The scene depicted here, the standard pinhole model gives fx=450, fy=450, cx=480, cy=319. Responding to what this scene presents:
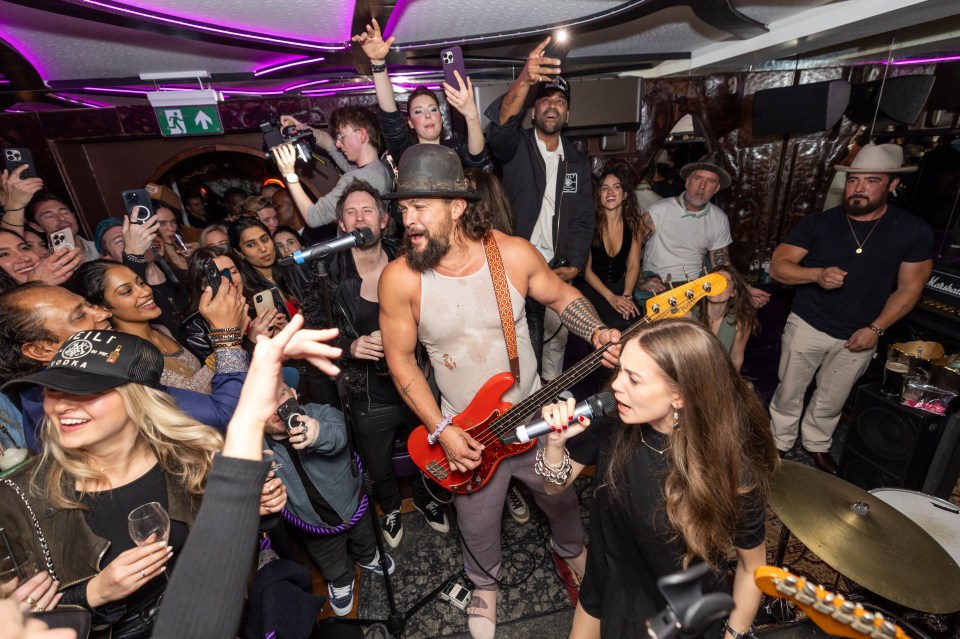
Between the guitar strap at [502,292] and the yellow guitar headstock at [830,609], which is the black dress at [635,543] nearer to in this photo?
the yellow guitar headstock at [830,609]

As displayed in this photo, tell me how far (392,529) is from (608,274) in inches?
116

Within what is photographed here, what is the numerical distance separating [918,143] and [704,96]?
2.03 meters

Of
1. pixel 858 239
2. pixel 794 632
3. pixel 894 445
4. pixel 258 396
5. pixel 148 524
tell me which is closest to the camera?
pixel 258 396

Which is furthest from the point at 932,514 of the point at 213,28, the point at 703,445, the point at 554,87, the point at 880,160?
the point at 213,28

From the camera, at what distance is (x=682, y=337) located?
1.58 m

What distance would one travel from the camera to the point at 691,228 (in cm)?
414

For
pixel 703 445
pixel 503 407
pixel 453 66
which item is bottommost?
pixel 503 407

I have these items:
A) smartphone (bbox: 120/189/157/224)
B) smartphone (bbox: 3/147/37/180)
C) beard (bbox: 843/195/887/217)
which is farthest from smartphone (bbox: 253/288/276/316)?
beard (bbox: 843/195/887/217)

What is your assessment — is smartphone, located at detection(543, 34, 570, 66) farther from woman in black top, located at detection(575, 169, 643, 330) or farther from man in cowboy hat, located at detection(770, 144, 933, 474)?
man in cowboy hat, located at detection(770, 144, 933, 474)

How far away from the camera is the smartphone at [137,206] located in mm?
3205

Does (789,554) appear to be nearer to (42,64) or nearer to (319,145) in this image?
(319,145)

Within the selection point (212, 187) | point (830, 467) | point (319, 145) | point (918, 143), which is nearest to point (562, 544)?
point (830, 467)

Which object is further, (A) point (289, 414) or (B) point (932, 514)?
(B) point (932, 514)

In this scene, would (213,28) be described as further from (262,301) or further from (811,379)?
(811,379)
